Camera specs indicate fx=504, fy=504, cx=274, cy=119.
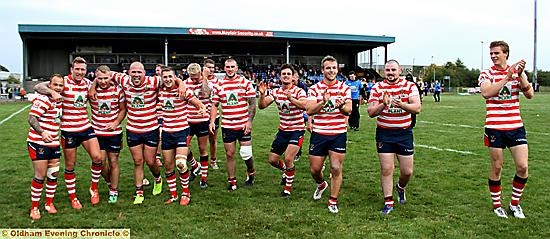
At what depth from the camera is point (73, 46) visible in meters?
48.2

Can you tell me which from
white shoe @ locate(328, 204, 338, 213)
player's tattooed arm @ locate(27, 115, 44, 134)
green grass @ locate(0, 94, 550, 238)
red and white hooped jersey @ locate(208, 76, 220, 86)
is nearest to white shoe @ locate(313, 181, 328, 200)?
green grass @ locate(0, 94, 550, 238)

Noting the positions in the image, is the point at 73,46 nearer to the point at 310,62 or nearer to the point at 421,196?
the point at 310,62

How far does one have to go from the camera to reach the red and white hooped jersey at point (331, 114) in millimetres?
6156

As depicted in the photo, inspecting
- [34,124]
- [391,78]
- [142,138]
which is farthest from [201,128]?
[391,78]

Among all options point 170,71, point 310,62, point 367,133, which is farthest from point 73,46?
point 170,71

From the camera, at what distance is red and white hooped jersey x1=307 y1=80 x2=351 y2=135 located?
6.16m

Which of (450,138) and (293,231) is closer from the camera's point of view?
(293,231)

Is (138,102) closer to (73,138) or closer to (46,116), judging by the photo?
(73,138)

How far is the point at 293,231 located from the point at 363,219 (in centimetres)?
94

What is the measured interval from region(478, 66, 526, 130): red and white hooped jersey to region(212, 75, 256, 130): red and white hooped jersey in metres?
3.21

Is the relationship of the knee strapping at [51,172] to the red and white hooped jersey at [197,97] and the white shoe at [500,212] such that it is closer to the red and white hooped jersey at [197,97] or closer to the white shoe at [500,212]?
the red and white hooped jersey at [197,97]

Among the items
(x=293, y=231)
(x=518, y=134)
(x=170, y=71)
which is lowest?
(x=293, y=231)

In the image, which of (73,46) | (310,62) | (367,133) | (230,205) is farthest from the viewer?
(310,62)

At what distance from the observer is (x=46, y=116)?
19.3 ft
